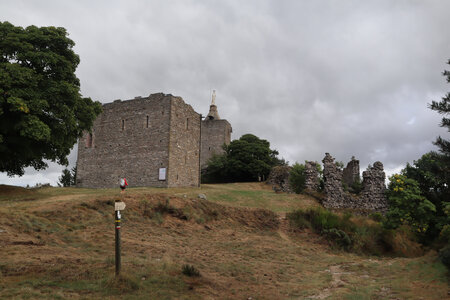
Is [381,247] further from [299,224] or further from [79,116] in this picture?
[79,116]

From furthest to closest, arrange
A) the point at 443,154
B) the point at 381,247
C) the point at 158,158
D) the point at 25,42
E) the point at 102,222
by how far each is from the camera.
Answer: the point at 158,158, the point at 25,42, the point at 381,247, the point at 102,222, the point at 443,154

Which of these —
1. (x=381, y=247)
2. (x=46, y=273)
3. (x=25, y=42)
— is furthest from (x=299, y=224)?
(x=25, y=42)

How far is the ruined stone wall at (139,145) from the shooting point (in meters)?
29.7

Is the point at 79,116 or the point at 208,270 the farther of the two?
the point at 79,116

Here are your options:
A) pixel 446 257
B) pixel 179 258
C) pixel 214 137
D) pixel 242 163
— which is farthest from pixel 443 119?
pixel 214 137

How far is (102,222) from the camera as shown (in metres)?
13.5

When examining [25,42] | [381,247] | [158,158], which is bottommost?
[381,247]

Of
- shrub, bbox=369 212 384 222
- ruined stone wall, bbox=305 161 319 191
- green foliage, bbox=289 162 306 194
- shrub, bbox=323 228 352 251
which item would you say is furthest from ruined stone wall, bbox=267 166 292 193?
shrub, bbox=323 228 352 251

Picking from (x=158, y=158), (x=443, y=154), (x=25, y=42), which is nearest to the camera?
(x=443, y=154)

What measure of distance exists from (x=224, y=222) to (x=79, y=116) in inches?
427

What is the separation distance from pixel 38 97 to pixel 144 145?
1359 cm

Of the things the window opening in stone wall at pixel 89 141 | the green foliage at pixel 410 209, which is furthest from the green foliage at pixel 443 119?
the window opening in stone wall at pixel 89 141

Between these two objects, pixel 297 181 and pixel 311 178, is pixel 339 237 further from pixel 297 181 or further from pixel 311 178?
pixel 297 181

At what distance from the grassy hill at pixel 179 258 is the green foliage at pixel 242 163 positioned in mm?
27803
